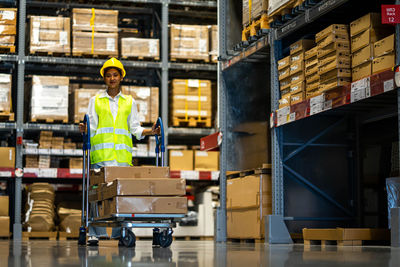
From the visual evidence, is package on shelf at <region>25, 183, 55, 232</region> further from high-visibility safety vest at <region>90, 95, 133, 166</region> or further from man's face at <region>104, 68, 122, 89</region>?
man's face at <region>104, 68, 122, 89</region>

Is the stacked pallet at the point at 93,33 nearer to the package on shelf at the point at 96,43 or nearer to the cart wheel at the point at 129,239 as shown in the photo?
the package on shelf at the point at 96,43

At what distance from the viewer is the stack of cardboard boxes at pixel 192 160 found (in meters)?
13.5

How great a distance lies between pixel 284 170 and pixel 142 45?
5806 mm

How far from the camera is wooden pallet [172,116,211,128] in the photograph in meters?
13.6

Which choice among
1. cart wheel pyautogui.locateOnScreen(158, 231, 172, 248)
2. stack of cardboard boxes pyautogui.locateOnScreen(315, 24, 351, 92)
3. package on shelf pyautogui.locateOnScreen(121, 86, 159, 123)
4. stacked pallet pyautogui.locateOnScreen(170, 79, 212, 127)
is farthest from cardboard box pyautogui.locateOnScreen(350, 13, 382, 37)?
package on shelf pyautogui.locateOnScreen(121, 86, 159, 123)

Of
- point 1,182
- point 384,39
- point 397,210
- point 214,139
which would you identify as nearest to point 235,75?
point 214,139

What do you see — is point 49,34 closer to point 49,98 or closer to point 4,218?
point 49,98

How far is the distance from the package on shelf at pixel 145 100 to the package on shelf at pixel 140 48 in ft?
2.15

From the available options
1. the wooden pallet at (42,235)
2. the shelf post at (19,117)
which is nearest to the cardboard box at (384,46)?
the wooden pallet at (42,235)

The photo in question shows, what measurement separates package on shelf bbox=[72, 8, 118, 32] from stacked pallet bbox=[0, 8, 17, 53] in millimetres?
1062

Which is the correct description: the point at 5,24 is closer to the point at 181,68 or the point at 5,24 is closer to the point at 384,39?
the point at 181,68

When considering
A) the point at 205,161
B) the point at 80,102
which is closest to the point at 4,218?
the point at 80,102

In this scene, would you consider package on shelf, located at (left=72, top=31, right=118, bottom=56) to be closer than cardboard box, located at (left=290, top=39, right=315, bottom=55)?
No

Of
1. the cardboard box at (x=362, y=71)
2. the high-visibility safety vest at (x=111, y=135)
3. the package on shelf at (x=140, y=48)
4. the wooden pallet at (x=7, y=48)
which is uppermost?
the package on shelf at (x=140, y=48)
